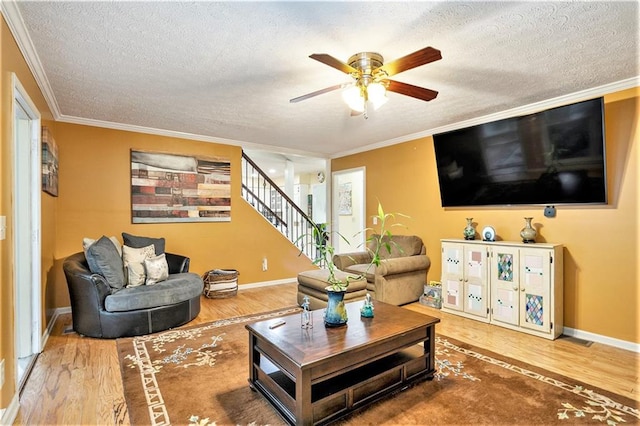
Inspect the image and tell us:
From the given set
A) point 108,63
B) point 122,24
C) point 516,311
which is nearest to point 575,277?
point 516,311

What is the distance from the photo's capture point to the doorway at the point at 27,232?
2.75 m

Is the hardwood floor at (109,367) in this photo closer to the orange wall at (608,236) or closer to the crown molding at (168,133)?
the orange wall at (608,236)

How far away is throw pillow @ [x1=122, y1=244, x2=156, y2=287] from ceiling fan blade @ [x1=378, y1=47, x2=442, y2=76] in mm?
3326

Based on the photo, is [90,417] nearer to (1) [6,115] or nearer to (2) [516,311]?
(1) [6,115]

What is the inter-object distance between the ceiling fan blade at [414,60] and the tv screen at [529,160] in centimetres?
211

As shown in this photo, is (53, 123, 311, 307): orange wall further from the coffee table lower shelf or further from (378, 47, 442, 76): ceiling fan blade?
(378, 47, 442, 76): ceiling fan blade

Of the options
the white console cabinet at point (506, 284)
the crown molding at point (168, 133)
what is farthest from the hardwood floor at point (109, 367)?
the crown molding at point (168, 133)

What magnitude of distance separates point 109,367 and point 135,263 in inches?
53.5

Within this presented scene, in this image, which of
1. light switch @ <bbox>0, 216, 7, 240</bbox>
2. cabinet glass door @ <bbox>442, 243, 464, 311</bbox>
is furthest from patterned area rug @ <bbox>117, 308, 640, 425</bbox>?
light switch @ <bbox>0, 216, 7, 240</bbox>

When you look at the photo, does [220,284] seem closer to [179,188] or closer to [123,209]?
[179,188]

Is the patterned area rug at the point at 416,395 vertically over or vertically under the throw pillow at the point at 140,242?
under

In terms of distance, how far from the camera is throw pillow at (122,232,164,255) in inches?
163

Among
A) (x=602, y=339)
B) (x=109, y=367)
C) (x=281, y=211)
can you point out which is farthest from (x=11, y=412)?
(x=281, y=211)

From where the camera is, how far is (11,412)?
1.96 m
